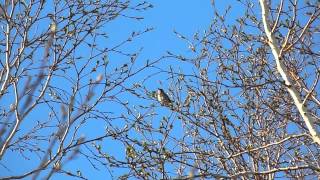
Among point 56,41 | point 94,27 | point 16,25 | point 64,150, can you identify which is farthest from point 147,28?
point 64,150

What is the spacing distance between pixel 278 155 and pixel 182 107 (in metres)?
1.32

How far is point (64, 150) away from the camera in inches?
150

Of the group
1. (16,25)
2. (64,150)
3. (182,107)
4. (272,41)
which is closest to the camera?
(272,41)

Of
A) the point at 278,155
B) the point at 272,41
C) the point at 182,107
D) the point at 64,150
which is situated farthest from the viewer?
the point at 278,155

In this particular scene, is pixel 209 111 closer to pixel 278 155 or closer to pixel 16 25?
pixel 278 155

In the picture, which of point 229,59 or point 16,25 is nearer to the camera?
point 16,25

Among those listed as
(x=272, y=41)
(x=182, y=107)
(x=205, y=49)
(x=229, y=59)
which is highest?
(x=205, y=49)

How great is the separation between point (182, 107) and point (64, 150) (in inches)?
59.5

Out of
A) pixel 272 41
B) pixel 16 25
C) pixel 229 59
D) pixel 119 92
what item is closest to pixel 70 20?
pixel 16 25

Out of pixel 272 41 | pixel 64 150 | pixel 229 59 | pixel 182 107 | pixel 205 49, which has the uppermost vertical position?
pixel 205 49

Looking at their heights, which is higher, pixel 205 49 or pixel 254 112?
pixel 205 49

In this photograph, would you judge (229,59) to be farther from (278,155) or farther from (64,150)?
(64,150)

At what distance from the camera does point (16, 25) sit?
4.44m

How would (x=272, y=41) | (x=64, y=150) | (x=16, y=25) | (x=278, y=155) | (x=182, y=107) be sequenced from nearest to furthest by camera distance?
(x=272, y=41) < (x=64, y=150) < (x=16, y=25) < (x=182, y=107) < (x=278, y=155)
